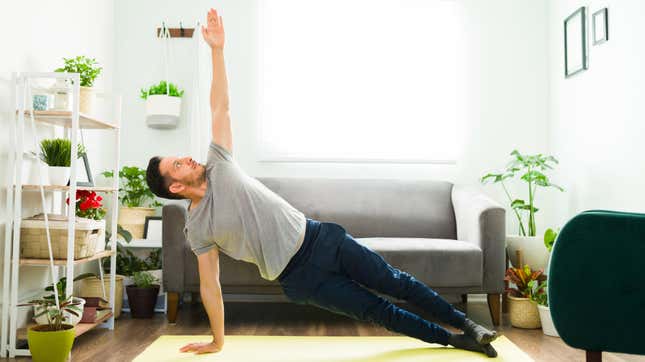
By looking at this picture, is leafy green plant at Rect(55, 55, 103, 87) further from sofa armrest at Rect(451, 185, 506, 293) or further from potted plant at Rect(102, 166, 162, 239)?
sofa armrest at Rect(451, 185, 506, 293)

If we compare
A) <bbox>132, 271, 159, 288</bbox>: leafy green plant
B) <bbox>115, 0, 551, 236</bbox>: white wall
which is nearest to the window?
<bbox>115, 0, 551, 236</bbox>: white wall

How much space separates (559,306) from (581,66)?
95.4 inches

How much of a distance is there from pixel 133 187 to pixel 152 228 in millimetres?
310

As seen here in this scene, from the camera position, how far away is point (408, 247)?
3096 mm

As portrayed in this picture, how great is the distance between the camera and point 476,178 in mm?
4090

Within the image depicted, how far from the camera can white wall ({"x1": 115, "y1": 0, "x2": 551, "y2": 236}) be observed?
4039 millimetres

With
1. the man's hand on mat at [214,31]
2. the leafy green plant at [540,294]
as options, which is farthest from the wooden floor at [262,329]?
the man's hand on mat at [214,31]

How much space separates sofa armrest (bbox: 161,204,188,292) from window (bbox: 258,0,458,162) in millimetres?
1089

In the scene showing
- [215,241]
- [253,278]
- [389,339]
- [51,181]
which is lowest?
[389,339]

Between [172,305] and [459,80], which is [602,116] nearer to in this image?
[459,80]

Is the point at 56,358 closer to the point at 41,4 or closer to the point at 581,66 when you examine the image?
the point at 41,4

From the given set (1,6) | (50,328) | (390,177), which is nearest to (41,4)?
(1,6)

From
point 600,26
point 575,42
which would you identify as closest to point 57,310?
point 600,26

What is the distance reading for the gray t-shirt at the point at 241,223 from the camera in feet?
7.30
